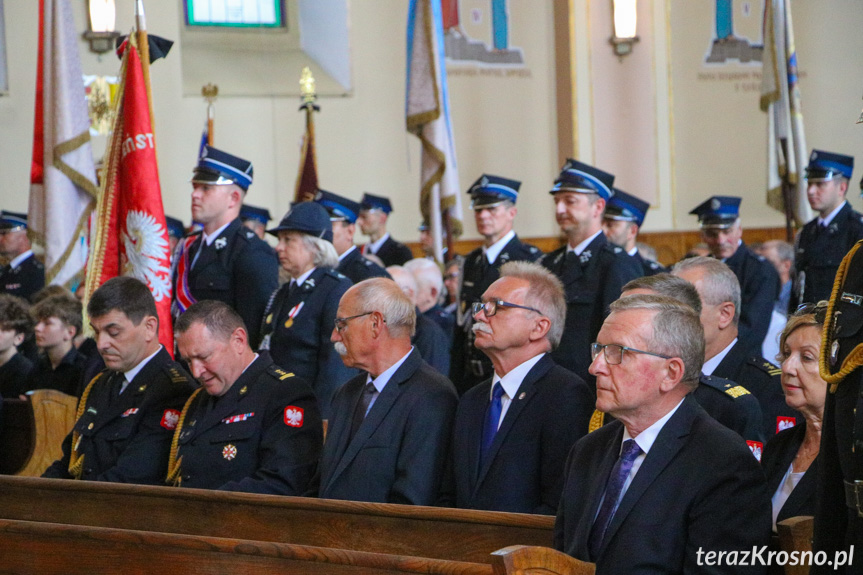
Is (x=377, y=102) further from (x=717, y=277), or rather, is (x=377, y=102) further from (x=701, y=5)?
(x=717, y=277)

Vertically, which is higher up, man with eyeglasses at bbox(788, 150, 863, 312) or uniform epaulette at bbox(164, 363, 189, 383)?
man with eyeglasses at bbox(788, 150, 863, 312)

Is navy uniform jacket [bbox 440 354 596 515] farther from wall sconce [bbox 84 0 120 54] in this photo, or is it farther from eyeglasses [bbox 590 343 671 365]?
wall sconce [bbox 84 0 120 54]

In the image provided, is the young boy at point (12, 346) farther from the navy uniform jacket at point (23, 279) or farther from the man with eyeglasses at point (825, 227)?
the man with eyeglasses at point (825, 227)

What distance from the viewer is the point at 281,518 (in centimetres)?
277

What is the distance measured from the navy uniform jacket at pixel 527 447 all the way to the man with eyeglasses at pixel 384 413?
125 millimetres

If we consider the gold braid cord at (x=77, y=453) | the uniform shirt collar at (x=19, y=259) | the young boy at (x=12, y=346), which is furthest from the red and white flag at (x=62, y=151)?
the gold braid cord at (x=77, y=453)

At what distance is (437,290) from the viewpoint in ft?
19.2

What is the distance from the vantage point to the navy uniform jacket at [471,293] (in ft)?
15.8

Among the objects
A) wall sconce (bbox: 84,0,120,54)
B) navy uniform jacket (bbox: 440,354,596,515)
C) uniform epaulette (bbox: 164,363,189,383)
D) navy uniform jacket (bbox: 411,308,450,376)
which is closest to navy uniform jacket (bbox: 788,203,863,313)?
navy uniform jacket (bbox: 411,308,450,376)

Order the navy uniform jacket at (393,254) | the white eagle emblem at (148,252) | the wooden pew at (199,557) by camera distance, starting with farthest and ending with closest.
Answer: the navy uniform jacket at (393,254)
the white eagle emblem at (148,252)
the wooden pew at (199,557)

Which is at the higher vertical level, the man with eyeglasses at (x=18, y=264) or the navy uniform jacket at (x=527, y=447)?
the man with eyeglasses at (x=18, y=264)

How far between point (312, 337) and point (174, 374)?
2.42 ft

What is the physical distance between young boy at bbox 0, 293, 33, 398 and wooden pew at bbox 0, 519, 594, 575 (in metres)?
2.77

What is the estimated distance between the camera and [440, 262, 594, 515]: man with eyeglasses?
113 inches
